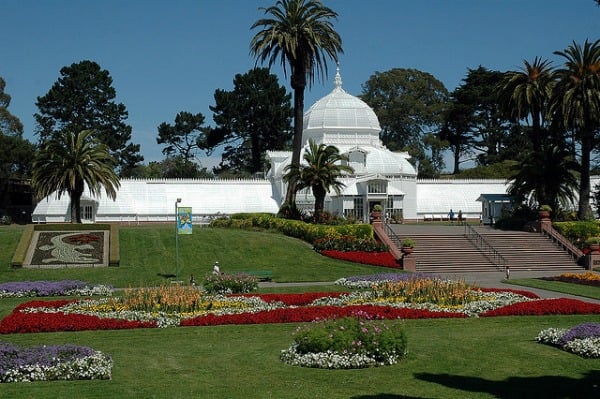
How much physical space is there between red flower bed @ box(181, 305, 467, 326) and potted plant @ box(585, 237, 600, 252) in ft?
79.5

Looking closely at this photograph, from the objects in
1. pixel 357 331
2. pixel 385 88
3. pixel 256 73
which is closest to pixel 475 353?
pixel 357 331

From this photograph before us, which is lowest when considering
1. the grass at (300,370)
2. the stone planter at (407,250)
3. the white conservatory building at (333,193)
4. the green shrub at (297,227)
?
the grass at (300,370)

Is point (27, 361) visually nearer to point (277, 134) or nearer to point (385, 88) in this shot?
point (277, 134)

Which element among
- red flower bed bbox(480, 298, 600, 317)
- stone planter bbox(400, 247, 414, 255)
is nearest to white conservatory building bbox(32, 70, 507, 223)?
stone planter bbox(400, 247, 414, 255)

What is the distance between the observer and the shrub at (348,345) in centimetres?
1670

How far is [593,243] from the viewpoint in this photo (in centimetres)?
4684

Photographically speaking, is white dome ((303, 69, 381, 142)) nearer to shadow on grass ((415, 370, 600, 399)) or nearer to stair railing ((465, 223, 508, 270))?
stair railing ((465, 223, 508, 270))

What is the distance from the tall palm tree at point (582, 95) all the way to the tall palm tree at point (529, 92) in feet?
8.60

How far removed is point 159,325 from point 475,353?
9.37 meters

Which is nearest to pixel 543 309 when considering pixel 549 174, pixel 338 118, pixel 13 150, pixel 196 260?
pixel 196 260

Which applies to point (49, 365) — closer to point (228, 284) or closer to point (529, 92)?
point (228, 284)

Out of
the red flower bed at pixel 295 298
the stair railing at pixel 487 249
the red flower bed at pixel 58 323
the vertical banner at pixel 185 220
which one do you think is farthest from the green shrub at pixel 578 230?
the red flower bed at pixel 58 323

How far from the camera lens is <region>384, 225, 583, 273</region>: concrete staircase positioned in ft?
149

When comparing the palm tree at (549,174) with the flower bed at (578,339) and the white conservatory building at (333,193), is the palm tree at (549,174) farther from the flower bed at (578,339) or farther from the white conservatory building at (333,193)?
the flower bed at (578,339)
